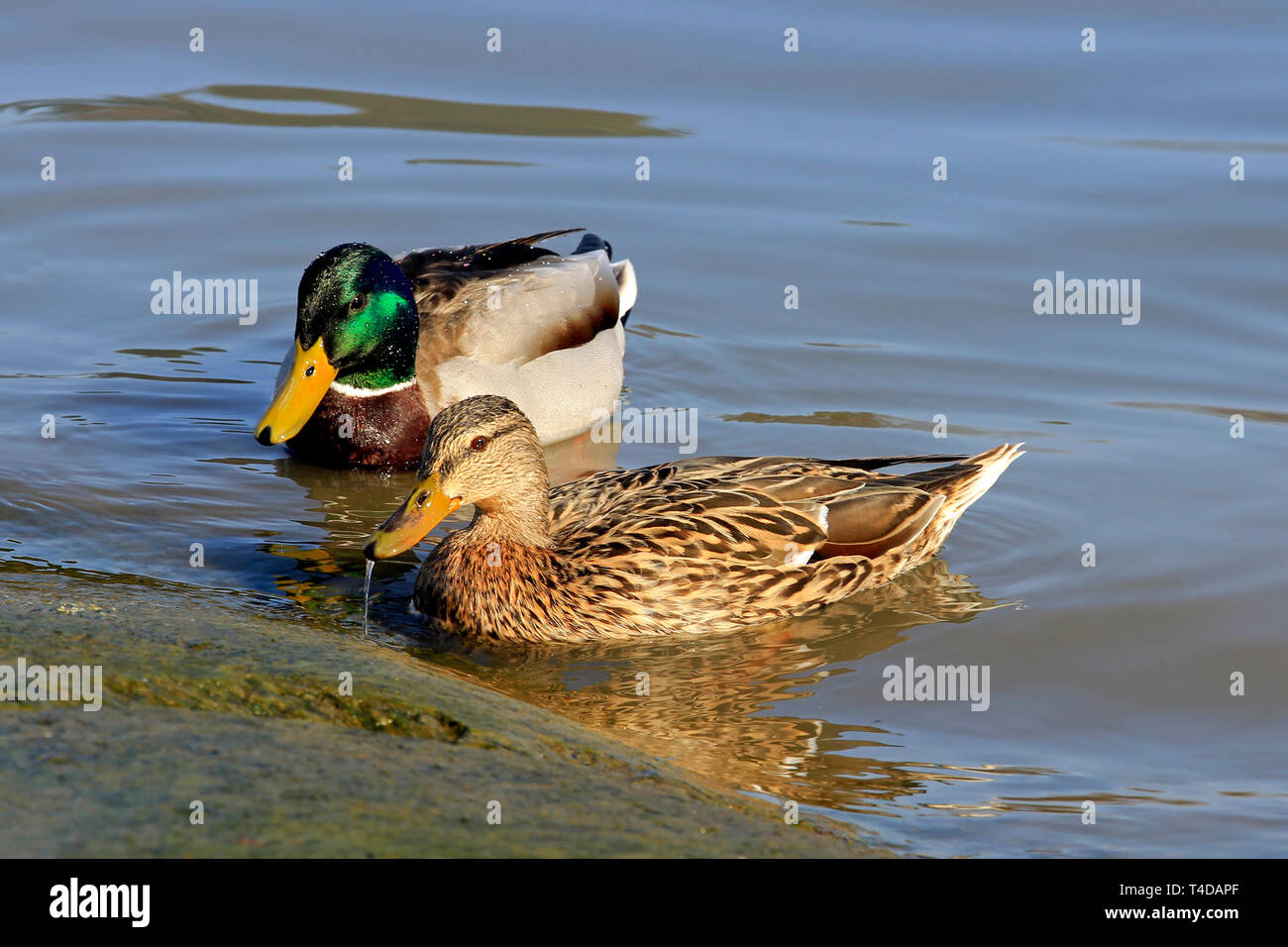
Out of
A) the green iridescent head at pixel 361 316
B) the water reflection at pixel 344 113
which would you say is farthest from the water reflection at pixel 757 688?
the water reflection at pixel 344 113

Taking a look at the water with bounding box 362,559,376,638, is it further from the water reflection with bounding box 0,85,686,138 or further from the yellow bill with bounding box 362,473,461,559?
the water reflection with bounding box 0,85,686,138

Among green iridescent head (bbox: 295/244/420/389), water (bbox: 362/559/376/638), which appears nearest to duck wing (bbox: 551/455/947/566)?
water (bbox: 362/559/376/638)

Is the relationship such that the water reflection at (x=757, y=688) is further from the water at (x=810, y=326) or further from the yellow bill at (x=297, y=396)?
the yellow bill at (x=297, y=396)

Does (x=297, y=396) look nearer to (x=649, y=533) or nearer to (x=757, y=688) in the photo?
(x=649, y=533)

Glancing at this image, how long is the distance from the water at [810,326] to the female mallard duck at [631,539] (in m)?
0.17

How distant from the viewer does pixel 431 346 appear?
1004cm

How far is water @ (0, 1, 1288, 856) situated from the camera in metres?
6.32

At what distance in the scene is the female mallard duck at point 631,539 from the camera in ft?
22.9

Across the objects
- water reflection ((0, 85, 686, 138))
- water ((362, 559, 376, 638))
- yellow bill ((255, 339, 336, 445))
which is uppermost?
water reflection ((0, 85, 686, 138))

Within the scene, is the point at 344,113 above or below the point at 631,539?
above

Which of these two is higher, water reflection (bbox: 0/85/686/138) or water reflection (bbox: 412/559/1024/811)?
water reflection (bbox: 0/85/686/138)

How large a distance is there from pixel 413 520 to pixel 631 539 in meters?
0.97

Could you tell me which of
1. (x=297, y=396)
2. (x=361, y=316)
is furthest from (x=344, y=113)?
(x=297, y=396)

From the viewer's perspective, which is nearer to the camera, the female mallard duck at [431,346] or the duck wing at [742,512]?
the duck wing at [742,512]
